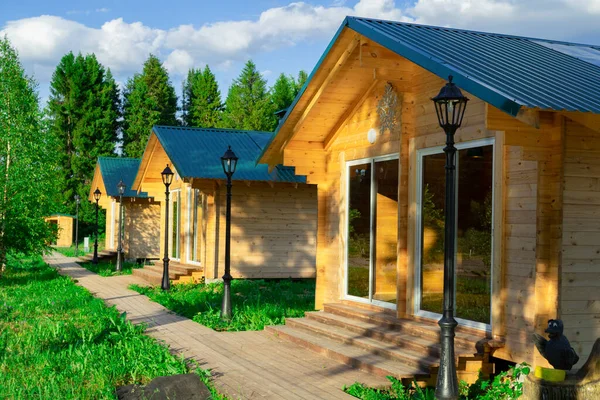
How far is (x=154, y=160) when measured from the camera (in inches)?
899

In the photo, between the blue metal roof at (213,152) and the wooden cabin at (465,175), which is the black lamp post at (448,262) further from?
the blue metal roof at (213,152)

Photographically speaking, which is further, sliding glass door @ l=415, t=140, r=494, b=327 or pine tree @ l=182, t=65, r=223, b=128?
pine tree @ l=182, t=65, r=223, b=128

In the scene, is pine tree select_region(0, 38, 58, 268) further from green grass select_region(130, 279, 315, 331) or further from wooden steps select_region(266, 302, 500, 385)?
wooden steps select_region(266, 302, 500, 385)

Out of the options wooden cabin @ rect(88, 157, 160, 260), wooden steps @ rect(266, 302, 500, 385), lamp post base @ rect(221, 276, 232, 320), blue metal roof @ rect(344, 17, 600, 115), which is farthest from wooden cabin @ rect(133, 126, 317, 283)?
blue metal roof @ rect(344, 17, 600, 115)

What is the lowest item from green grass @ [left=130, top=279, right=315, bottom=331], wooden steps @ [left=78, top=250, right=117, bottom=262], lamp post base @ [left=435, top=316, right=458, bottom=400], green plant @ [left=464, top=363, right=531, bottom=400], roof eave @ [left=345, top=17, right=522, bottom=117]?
wooden steps @ [left=78, top=250, right=117, bottom=262]

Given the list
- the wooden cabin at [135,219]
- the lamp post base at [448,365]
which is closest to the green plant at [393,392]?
the lamp post base at [448,365]

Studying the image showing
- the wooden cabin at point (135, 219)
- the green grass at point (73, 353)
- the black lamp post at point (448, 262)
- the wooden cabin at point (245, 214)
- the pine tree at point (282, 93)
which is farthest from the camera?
the pine tree at point (282, 93)

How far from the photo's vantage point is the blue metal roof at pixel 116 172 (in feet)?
98.7

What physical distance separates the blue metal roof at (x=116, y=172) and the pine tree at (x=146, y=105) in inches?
870

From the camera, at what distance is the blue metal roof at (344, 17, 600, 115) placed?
6375 mm

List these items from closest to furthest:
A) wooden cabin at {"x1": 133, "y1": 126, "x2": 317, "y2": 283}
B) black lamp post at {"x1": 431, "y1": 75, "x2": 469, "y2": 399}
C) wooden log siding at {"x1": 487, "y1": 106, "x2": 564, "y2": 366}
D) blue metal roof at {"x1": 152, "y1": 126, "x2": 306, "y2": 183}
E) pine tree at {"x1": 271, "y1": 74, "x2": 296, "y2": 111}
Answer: black lamp post at {"x1": 431, "y1": 75, "x2": 469, "y2": 399} < wooden log siding at {"x1": 487, "y1": 106, "x2": 564, "y2": 366} < blue metal roof at {"x1": 152, "y1": 126, "x2": 306, "y2": 183} < wooden cabin at {"x1": 133, "y1": 126, "x2": 317, "y2": 283} < pine tree at {"x1": 271, "y1": 74, "x2": 296, "y2": 111}

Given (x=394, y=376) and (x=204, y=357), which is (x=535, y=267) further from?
(x=204, y=357)

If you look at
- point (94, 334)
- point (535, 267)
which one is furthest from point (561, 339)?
point (94, 334)

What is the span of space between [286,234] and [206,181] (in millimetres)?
2736
